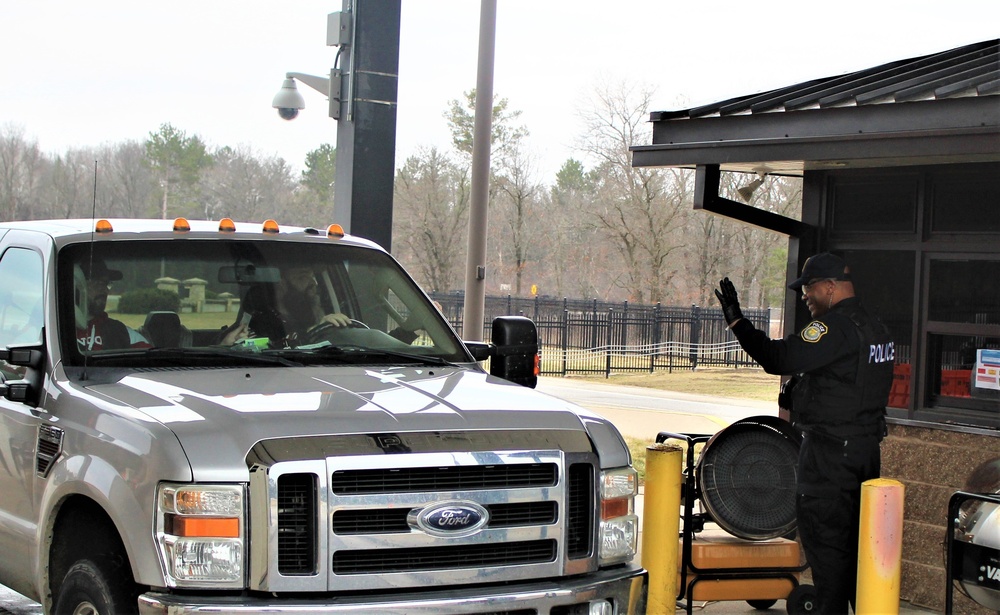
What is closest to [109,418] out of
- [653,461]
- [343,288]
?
[343,288]

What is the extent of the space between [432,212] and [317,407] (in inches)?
1951

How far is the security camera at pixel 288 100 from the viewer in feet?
38.9

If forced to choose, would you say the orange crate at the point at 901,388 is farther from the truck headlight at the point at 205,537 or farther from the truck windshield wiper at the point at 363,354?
the truck headlight at the point at 205,537

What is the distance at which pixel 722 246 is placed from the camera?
4831 centimetres

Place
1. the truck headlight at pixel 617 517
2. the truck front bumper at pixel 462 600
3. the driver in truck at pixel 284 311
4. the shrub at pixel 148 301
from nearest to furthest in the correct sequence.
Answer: the truck front bumper at pixel 462 600, the truck headlight at pixel 617 517, the shrub at pixel 148 301, the driver in truck at pixel 284 311

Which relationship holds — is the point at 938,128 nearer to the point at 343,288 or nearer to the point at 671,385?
the point at 343,288

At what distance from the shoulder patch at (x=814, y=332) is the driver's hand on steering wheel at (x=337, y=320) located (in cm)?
220

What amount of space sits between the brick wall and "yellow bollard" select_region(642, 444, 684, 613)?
6.86ft

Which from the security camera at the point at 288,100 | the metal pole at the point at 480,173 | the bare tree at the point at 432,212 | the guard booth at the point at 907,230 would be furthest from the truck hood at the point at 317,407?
the bare tree at the point at 432,212

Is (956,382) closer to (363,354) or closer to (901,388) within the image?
(901,388)

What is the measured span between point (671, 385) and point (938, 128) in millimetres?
21662

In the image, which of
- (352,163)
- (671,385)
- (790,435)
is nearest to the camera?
(790,435)

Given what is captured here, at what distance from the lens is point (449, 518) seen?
3896 mm

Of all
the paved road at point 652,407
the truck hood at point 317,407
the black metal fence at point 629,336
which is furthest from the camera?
the black metal fence at point 629,336
